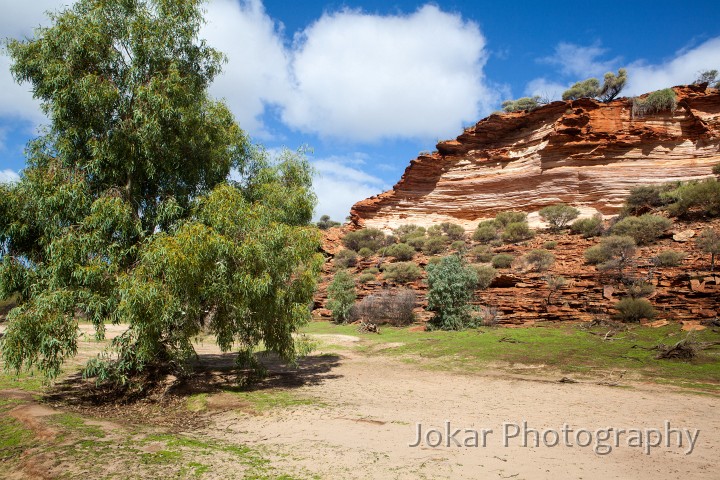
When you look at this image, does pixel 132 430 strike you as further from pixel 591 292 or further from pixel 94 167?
pixel 591 292

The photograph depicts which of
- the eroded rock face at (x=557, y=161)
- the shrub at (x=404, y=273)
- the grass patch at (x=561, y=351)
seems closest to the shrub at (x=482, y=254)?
the shrub at (x=404, y=273)

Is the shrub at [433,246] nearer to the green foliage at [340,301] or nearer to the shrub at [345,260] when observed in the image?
the shrub at [345,260]

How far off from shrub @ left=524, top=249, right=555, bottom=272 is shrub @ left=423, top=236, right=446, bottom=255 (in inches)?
366

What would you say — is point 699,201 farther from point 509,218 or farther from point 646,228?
point 509,218

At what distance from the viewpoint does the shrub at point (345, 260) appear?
38.1m

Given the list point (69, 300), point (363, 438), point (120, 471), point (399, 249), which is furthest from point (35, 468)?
point (399, 249)

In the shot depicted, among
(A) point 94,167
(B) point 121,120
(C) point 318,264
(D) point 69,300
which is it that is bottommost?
(D) point 69,300

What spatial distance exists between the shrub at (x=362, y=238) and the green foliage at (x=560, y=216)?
15214mm

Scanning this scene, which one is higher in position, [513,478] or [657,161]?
[657,161]

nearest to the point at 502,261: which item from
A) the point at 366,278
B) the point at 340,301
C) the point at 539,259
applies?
the point at 539,259

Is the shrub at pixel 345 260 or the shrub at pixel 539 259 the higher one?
the shrub at pixel 345 260

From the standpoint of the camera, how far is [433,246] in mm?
36500

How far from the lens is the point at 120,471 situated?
542cm

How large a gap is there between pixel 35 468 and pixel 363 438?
4.45 meters
